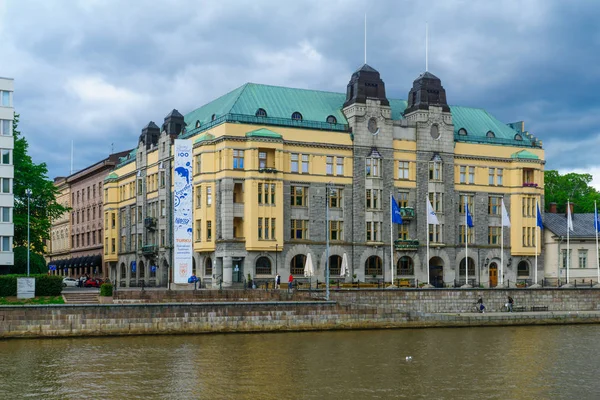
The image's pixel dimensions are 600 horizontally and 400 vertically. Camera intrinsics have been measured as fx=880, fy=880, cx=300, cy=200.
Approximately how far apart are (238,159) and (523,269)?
35329mm

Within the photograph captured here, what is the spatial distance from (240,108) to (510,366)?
49831 millimetres

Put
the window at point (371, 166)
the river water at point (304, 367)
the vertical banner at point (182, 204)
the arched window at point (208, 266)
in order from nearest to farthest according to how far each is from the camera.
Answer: the river water at point (304, 367), the vertical banner at point (182, 204), the arched window at point (208, 266), the window at point (371, 166)

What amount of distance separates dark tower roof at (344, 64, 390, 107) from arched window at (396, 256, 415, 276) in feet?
53.0

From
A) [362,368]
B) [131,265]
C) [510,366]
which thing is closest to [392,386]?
[362,368]

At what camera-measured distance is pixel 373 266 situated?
294 feet

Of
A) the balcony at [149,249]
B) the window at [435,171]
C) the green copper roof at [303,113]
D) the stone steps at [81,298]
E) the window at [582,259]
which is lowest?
the stone steps at [81,298]

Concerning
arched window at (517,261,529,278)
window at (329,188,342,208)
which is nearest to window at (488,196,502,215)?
arched window at (517,261,529,278)

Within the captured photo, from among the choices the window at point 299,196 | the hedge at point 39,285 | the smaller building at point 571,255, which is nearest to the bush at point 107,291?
the hedge at point 39,285

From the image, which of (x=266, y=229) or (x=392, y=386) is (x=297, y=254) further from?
(x=392, y=386)

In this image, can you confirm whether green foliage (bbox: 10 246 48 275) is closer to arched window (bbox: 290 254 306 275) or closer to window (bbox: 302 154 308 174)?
arched window (bbox: 290 254 306 275)

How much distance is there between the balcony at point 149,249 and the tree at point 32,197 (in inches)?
533

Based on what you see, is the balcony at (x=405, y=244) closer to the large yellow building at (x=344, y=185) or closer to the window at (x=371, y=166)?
the large yellow building at (x=344, y=185)

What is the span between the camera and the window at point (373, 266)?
89062 mm

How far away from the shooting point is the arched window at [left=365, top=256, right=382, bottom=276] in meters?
89.1
